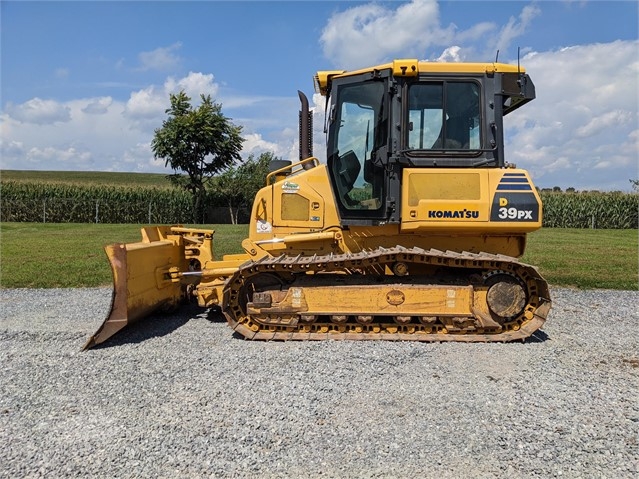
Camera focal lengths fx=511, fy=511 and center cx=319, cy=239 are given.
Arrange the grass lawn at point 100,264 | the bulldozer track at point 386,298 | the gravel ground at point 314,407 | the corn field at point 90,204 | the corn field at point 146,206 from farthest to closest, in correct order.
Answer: the corn field at point 146,206 → the corn field at point 90,204 → the grass lawn at point 100,264 → the bulldozer track at point 386,298 → the gravel ground at point 314,407

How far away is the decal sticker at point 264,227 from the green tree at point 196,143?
96.0 feet

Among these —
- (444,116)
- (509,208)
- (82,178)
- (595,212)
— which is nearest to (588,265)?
(509,208)

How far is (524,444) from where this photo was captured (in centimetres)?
349

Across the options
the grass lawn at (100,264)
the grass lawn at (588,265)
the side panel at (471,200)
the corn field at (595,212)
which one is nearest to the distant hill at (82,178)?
the corn field at (595,212)

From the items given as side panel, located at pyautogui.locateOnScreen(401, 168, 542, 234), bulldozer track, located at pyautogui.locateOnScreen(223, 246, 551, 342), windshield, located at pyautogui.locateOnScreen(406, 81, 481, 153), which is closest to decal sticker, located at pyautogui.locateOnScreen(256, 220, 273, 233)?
bulldozer track, located at pyautogui.locateOnScreen(223, 246, 551, 342)

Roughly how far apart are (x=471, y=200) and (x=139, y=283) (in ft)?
13.7

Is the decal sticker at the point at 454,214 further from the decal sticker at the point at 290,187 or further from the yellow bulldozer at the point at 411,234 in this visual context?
the decal sticker at the point at 290,187

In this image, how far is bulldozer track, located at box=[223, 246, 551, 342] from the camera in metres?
6.00

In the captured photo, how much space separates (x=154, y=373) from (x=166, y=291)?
2352mm

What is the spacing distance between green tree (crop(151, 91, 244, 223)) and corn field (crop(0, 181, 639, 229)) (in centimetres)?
170

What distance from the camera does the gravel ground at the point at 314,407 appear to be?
10.7ft

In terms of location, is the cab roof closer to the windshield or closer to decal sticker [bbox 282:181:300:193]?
the windshield

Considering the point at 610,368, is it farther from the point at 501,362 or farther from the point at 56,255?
the point at 56,255

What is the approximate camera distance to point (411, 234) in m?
6.46
